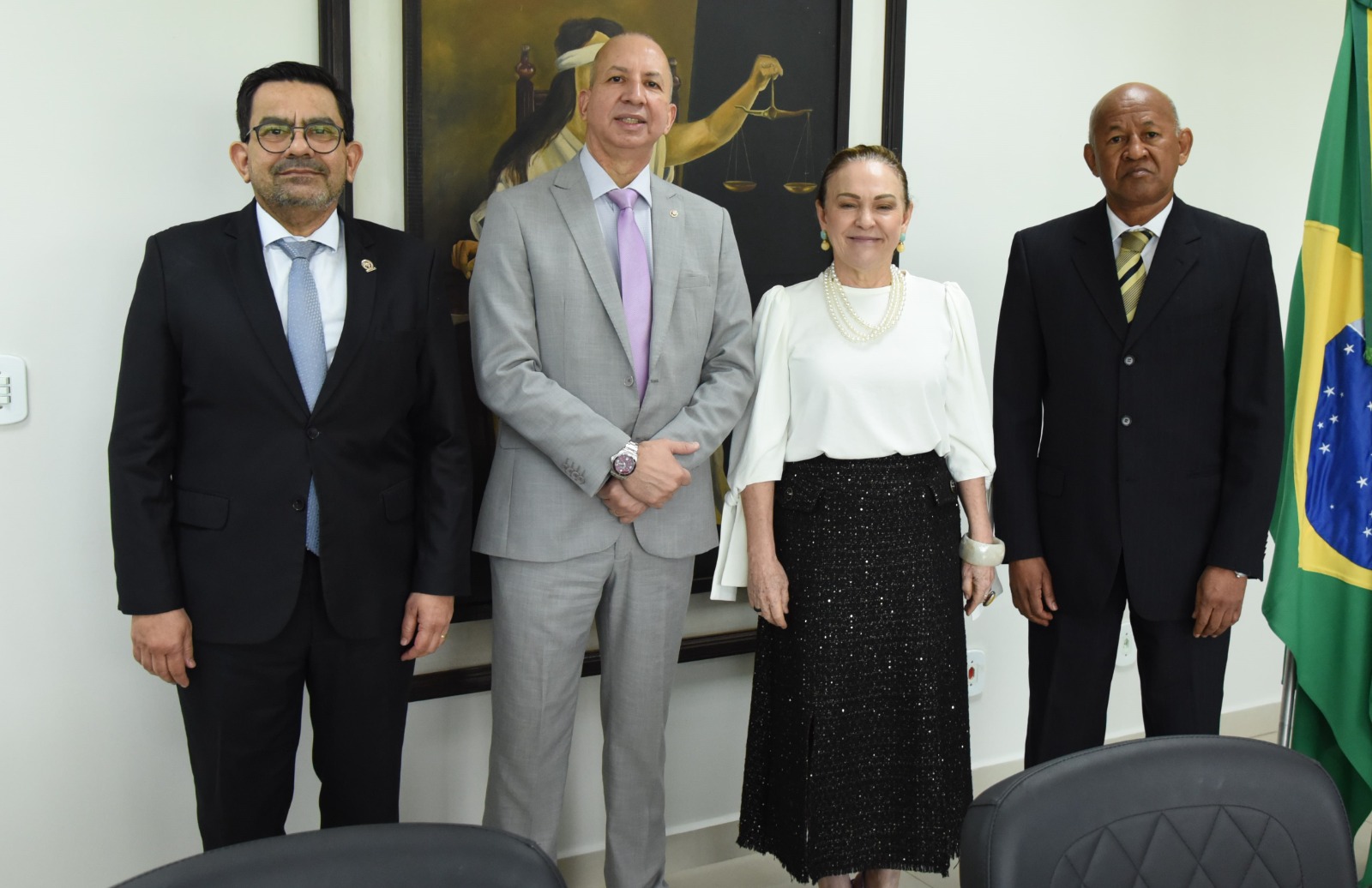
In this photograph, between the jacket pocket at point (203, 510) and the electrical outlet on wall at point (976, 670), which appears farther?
the electrical outlet on wall at point (976, 670)

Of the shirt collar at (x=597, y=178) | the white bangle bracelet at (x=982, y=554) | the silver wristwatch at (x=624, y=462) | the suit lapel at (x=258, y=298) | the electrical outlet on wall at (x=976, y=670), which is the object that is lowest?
the electrical outlet on wall at (x=976, y=670)

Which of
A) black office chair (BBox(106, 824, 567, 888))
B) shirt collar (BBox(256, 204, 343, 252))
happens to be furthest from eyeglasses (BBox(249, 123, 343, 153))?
black office chair (BBox(106, 824, 567, 888))

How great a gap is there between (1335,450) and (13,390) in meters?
2.79

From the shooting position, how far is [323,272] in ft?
6.43

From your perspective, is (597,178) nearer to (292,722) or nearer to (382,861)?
(292,722)

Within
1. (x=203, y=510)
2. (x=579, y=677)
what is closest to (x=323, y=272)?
(x=203, y=510)

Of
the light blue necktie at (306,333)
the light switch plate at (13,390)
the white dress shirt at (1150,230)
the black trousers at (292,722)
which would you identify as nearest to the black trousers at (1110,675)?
the white dress shirt at (1150,230)

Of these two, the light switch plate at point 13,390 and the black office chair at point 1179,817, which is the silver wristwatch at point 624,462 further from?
the light switch plate at point 13,390

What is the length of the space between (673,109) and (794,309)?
48 cm

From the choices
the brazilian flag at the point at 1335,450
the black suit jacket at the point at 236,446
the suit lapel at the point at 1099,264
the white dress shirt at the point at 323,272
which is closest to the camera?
the black suit jacket at the point at 236,446

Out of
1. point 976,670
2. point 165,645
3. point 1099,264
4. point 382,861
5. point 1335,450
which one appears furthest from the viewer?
point 976,670

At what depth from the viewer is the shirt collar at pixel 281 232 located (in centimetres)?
193

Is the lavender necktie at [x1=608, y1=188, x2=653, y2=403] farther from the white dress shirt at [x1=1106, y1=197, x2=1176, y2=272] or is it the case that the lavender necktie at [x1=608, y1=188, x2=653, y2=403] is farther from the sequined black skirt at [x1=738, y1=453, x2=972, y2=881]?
the white dress shirt at [x1=1106, y1=197, x2=1176, y2=272]

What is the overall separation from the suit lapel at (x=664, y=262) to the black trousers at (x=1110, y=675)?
106 cm
